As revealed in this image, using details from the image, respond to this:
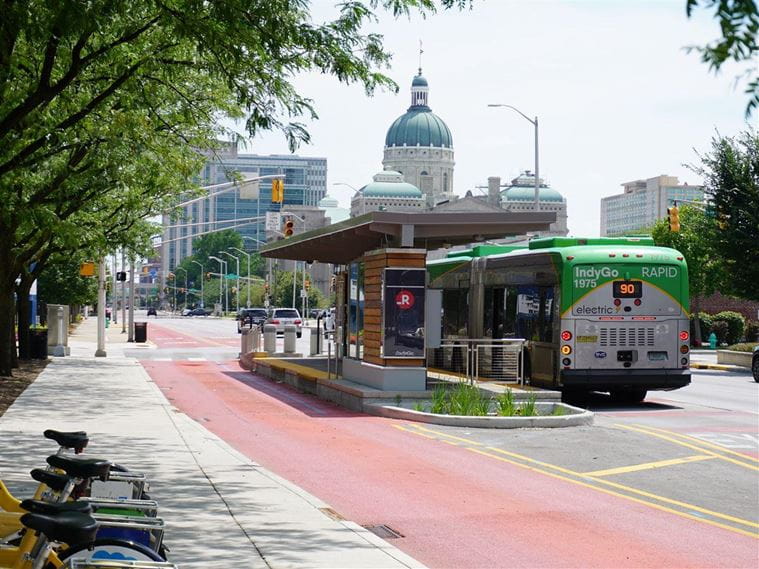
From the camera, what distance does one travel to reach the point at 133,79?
17.0 m

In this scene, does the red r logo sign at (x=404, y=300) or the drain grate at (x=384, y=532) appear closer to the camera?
the drain grate at (x=384, y=532)

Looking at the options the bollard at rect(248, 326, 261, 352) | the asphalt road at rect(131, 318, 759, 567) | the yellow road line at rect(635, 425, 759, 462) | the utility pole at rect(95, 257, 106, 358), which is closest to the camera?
the asphalt road at rect(131, 318, 759, 567)

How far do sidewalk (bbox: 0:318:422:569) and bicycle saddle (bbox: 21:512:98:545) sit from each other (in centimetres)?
365

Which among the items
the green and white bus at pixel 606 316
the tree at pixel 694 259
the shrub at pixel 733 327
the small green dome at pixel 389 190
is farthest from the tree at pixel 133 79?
the small green dome at pixel 389 190

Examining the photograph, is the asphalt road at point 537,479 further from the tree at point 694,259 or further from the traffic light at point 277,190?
the tree at point 694,259

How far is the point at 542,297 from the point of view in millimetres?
24016

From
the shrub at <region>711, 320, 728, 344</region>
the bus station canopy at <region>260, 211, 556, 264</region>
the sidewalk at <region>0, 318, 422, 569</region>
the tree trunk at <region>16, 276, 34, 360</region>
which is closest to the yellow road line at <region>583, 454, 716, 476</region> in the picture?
the sidewalk at <region>0, 318, 422, 569</region>

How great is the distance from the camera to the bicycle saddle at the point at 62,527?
453 cm

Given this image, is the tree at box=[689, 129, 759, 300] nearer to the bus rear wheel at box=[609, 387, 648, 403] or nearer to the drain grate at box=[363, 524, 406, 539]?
the bus rear wheel at box=[609, 387, 648, 403]

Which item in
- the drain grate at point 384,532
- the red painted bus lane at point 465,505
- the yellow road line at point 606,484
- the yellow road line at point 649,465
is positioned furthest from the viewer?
the yellow road line at point 649,465

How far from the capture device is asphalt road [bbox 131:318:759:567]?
32.3 feet

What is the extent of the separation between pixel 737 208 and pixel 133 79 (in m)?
29.2

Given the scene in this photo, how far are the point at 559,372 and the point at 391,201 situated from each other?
170564 mm

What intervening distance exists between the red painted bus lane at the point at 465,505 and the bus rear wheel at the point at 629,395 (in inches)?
280
